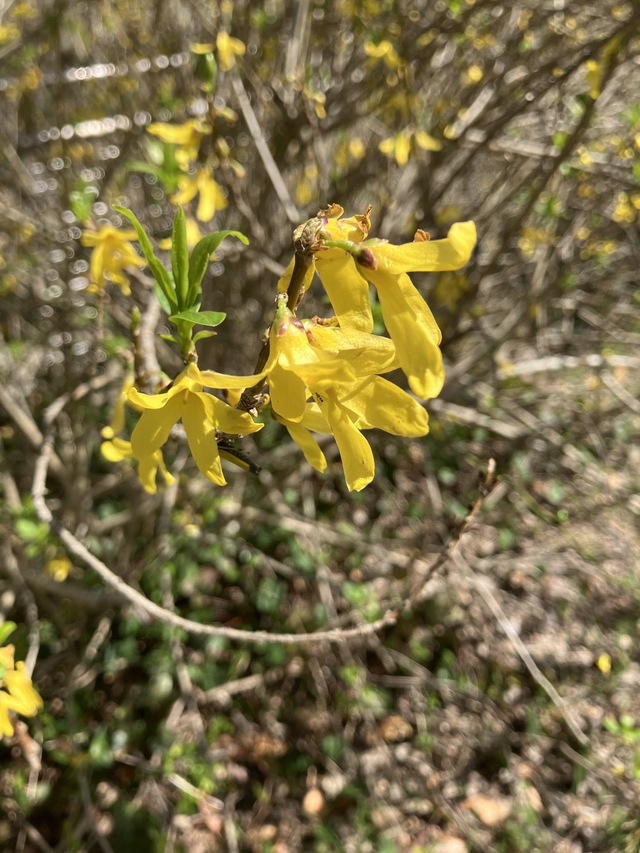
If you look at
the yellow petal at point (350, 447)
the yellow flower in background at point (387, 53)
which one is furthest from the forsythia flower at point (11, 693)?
the yellow flower in background at point (387, 53)

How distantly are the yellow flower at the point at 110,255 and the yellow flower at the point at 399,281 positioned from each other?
87cm

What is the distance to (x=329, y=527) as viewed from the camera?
3.12m

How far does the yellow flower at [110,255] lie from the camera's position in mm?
1525

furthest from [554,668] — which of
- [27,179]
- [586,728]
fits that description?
[27,179]

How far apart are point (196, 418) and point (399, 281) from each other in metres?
0.35

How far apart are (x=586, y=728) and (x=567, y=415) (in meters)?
1.83

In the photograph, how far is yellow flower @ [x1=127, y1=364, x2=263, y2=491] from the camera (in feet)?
2.67

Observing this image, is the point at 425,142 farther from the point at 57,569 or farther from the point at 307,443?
the point at 57,569

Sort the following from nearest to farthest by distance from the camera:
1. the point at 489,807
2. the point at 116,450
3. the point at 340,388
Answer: the point at 340,388 → the point at 116,450 → the point at 489,807

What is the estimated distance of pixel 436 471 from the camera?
3666 mm

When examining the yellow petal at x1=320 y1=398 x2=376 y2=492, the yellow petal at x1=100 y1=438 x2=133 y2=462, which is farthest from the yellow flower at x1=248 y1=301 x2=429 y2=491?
the yellow petal at x1=100 y1=438 x2=133 y2=462

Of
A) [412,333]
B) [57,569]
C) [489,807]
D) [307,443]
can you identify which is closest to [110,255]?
[307,443]

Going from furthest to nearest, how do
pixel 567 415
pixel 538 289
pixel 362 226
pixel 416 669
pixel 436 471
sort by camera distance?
pixel 567 415 → pixel 436 471 → pixel 416 669 → pixel 538 289 → pixel 362 226

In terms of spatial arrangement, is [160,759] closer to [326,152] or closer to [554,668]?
[554,668]
